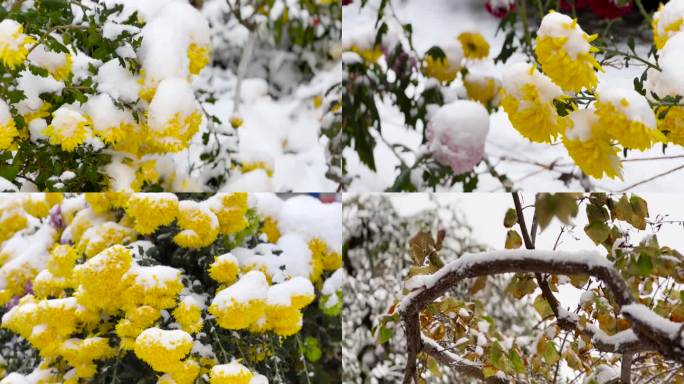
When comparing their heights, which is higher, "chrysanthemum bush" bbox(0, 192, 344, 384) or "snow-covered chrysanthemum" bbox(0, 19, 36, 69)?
"snow-covered chrysanthemum" bbox(0, 19, 36, 69)

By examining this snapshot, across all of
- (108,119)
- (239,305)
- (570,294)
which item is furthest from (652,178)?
(108,119)

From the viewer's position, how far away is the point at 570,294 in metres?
0.83

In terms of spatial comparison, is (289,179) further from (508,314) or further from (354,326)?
(508,314)

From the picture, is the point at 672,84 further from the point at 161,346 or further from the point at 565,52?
the point at 161,346

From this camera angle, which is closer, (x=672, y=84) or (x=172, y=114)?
(x=672, y=84)

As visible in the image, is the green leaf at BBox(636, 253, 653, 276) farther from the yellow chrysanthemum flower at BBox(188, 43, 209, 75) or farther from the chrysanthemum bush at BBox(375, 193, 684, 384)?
the yellow chrysanthemum flower at BBox(188, 43, 209, 75)

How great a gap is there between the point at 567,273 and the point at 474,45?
0.43m

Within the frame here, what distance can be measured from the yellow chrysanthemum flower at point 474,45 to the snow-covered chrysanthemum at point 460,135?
0.40 feet

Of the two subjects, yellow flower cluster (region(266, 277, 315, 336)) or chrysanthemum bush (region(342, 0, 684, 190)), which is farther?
yellow flower cluster (region(266, 277, 315, 336))

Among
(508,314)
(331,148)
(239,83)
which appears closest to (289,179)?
(331,148)

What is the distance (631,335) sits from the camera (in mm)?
584

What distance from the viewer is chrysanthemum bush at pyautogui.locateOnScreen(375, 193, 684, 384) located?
0.58 meters

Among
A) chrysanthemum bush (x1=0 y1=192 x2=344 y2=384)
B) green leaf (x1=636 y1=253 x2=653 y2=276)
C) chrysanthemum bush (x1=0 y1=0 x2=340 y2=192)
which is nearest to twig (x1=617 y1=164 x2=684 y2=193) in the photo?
green leaf (x1=636 y1=253 x2=653 y2=276)

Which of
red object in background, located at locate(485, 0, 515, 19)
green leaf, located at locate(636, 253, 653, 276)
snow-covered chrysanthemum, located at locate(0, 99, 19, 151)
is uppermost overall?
red object in background, located at locate(485, 0, 515, 19)
